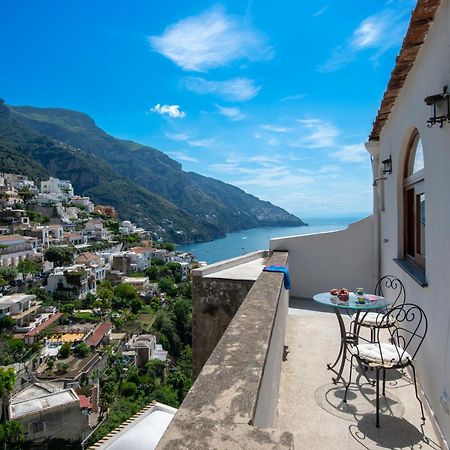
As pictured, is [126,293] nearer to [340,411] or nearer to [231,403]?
[340,411]

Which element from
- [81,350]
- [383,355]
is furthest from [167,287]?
[383,355]

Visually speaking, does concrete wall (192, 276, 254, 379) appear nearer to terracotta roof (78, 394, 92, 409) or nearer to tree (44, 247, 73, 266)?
terracotta roof (78, 394, 92, 409)

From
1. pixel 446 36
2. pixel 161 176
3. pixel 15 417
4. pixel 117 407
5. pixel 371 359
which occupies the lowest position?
pixel 117 407

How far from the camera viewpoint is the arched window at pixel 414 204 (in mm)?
3137

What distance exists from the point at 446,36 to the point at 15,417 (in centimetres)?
2669

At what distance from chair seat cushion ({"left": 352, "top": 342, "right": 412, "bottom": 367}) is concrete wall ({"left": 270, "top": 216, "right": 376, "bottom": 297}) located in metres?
3.48

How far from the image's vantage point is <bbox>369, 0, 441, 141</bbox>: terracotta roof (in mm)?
2066

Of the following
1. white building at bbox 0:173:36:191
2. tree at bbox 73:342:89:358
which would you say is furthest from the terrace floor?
white building at bbox 0:173:36:191

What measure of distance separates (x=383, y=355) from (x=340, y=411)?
0.53 meters

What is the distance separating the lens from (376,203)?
5.55 metres

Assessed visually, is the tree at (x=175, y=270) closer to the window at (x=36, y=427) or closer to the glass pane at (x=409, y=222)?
the window at (x=36, y=427)

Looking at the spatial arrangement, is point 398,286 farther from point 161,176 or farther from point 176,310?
point 161,176

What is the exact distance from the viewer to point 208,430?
40.0 inches

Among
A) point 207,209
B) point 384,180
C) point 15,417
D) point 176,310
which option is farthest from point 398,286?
point 207,209
